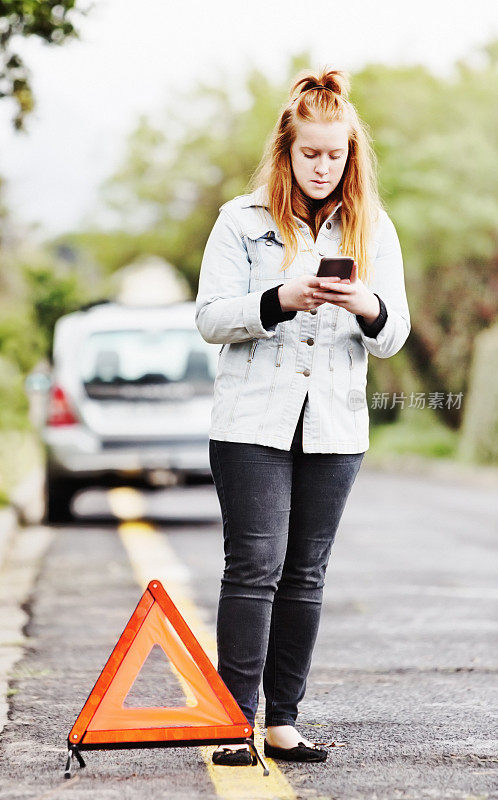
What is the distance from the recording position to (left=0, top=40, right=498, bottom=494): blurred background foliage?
1103 inches

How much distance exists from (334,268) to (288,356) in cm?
35

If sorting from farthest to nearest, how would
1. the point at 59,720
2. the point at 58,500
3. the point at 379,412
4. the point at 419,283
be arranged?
1. the point at 379,412
2. the point at 419,283
3. the point at 58,500
4. the point at 59,720

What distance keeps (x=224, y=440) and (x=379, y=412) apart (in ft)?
100.0

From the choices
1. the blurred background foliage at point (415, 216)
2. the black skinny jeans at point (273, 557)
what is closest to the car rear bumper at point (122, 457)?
the black skinny jeans at point (273, 557)

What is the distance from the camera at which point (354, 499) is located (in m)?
16.0

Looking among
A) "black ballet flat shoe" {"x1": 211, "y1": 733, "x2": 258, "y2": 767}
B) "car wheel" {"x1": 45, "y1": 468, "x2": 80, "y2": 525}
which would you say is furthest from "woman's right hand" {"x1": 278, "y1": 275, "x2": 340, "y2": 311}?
"car wheel" {"x1": 45, "y1": 468, "x2": 80, "y2": 525}

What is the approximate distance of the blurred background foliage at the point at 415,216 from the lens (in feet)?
91.9

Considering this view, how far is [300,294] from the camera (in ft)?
13.2

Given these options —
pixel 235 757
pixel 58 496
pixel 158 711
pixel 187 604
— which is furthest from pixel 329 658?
pixel 58 496

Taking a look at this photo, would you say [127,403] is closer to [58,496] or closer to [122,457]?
[122,457]

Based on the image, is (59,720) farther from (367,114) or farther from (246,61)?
(246,61)

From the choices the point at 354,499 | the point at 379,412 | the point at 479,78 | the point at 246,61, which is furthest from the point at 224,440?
the point at 246,61

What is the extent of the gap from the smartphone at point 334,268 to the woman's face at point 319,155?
0.32 metres

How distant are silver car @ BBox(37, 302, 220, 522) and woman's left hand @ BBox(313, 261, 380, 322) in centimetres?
878
